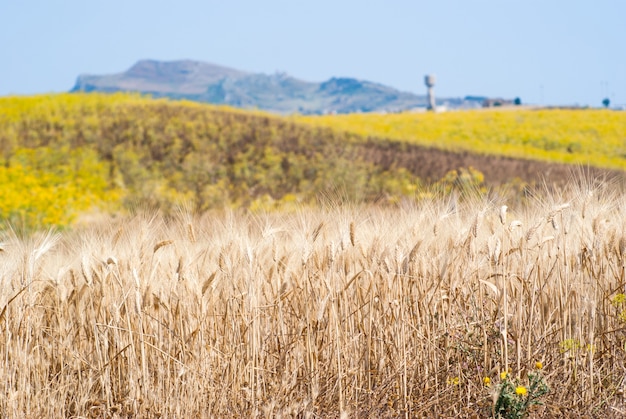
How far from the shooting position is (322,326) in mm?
3510

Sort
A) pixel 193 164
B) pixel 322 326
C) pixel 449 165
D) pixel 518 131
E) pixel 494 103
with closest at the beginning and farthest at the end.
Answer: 1. pixel 322 326
2. pixel 193 164
3. pixel 449 165
4. pixel 518 131
5. pixel 494 103

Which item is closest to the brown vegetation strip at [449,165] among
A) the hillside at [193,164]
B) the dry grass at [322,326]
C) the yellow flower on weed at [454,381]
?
the hillside at [193,164]

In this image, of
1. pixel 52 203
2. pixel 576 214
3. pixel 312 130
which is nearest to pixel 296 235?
pixel 576 214

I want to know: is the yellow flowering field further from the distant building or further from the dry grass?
the distant building

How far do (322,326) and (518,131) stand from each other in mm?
31379

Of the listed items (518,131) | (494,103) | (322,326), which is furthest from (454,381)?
(494,103)

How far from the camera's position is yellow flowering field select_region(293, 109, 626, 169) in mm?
27266

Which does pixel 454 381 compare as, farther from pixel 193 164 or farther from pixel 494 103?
pixel 494 103

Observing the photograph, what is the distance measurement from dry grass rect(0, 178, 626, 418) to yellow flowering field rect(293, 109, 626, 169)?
65.7 feet

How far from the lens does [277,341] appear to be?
3475 mm

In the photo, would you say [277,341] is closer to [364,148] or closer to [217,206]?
[217,206]

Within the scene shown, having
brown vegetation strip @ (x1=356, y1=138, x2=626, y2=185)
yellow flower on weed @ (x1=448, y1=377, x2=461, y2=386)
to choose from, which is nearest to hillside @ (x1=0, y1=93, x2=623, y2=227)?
brown vegetation strip @ (x1=356, y1=138, x2=626, y2=185)

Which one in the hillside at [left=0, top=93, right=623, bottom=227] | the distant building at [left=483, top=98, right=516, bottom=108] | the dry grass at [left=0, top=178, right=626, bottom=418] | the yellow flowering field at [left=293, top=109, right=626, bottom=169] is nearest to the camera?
the dry grass at [left=0, top=178, right=626, bottom=418]

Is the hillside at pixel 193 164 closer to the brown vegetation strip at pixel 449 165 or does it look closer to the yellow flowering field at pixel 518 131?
the brown vegetation strip at pixel 449 165
